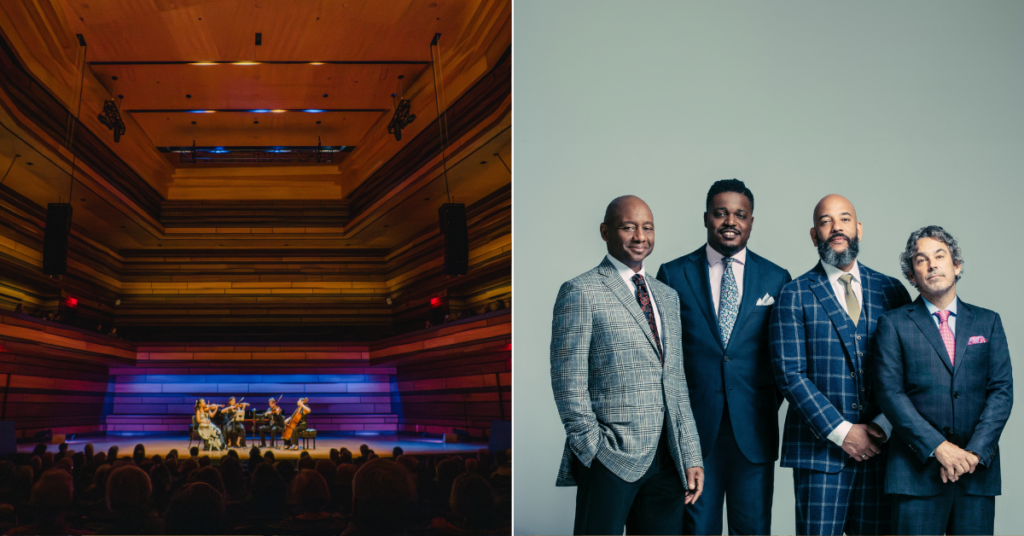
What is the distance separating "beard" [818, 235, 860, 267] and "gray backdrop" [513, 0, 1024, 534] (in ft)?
1.63

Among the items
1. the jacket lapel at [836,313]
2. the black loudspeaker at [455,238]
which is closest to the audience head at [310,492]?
the black loudspeaker at [455,238]

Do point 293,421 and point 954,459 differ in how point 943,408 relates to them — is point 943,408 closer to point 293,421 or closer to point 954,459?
point 954,459

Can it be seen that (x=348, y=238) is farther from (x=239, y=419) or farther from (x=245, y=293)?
(x=239, y=419)

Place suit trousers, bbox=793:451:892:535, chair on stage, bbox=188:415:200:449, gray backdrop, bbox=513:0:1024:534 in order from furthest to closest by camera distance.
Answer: chair on stage, bbox=188:415:200:449
gray backdrop, bbox=513:0:1024:534
suit trousers, bbox=793:451:892:535

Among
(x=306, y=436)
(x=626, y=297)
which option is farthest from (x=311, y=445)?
(x=626, y=297)

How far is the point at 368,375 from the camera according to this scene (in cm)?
359

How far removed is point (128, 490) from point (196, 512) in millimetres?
360

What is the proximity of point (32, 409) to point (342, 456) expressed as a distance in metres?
1.55

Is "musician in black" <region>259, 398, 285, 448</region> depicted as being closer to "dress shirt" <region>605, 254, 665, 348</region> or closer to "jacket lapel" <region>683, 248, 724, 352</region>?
"dress shirt" <region>605, 254, 665, 348</region>

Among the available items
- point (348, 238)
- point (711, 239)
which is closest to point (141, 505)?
point (348, 238)

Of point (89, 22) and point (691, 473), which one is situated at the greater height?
point (89, 22)

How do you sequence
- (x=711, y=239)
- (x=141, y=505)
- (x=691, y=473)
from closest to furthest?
(x=691, y=473)
(x=711, y=239)
(x=141, y=505)

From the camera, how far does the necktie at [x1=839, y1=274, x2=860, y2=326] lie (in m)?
2.78

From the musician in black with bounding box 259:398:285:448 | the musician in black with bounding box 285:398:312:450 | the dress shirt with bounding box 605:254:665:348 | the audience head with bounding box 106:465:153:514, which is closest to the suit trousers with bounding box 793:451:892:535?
the dress shirt with bounding box 605:254:665:348
